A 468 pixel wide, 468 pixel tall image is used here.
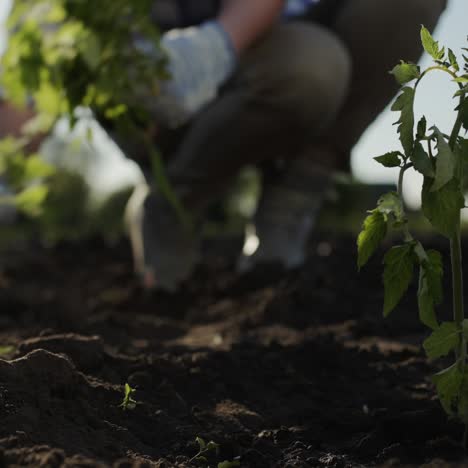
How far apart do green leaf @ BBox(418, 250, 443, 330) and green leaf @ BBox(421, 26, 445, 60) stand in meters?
0.27

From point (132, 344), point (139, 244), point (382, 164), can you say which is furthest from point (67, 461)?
point (139, 244)

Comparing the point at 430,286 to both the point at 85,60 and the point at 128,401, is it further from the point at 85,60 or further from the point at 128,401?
the point at 85,60

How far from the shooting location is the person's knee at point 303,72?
2.97 m

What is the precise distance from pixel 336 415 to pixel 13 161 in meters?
1.56

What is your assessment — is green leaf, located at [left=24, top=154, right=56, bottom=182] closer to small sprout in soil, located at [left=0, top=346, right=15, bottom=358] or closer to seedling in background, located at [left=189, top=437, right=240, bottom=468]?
small sprout in soil, located at [left=0, top=346, right=15, bottom=358]

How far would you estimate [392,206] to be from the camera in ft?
3.10

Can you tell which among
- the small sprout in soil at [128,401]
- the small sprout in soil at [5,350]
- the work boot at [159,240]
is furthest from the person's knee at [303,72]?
the small sprout in soil at [128,401]

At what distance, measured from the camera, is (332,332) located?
2102 millimetres

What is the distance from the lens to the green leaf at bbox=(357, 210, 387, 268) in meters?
0.98

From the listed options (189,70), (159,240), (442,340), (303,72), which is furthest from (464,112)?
(159,240)

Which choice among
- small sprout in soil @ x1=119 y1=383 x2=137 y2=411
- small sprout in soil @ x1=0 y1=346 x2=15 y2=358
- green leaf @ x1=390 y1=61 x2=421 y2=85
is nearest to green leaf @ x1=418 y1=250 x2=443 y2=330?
green leaf @ x1=390 y1=61 x2=421 y2=85

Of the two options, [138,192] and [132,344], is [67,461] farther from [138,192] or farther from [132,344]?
[138,192]

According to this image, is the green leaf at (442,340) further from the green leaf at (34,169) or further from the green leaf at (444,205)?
the green leaf at (34,169)

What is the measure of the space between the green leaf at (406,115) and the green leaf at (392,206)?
0.07 meters
